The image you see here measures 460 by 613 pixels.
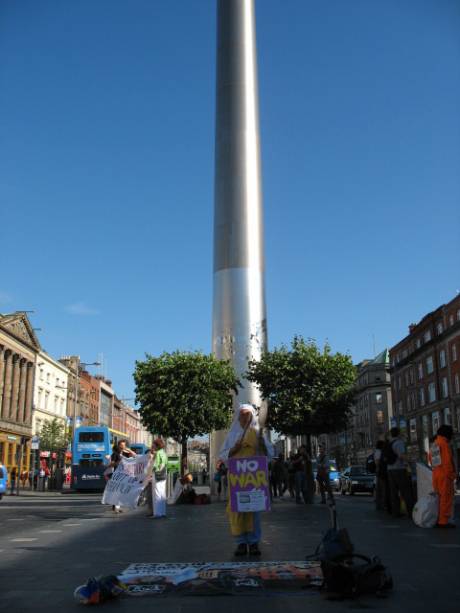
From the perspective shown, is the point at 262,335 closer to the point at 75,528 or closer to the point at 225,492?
the point at 225,492

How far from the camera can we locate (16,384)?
6781 centimetres

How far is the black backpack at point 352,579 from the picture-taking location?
543 cm

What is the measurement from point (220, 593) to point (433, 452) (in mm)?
8516

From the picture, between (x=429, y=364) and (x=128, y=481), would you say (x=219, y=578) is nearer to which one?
(x=128, y=481)

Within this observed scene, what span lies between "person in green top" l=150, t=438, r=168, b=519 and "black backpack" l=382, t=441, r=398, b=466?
582 cm

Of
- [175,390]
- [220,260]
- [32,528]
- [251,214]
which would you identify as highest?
[251,214]

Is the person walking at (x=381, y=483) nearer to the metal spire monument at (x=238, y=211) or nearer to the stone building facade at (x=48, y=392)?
the metal spire monument at (x=238, y=211)

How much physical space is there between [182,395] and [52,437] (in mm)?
36664

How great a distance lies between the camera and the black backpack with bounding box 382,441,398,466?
15.6 metres

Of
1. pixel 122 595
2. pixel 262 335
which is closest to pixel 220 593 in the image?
pixel 122 595

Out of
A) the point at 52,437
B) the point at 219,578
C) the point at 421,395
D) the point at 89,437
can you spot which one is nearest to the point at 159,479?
the point at 219,578

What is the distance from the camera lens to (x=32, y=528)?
14.2 metres

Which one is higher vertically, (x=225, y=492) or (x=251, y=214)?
(x=251, y=214)

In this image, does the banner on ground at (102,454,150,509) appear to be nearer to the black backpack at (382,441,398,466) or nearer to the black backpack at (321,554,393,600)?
the black backpack at (382,441,398,466)
